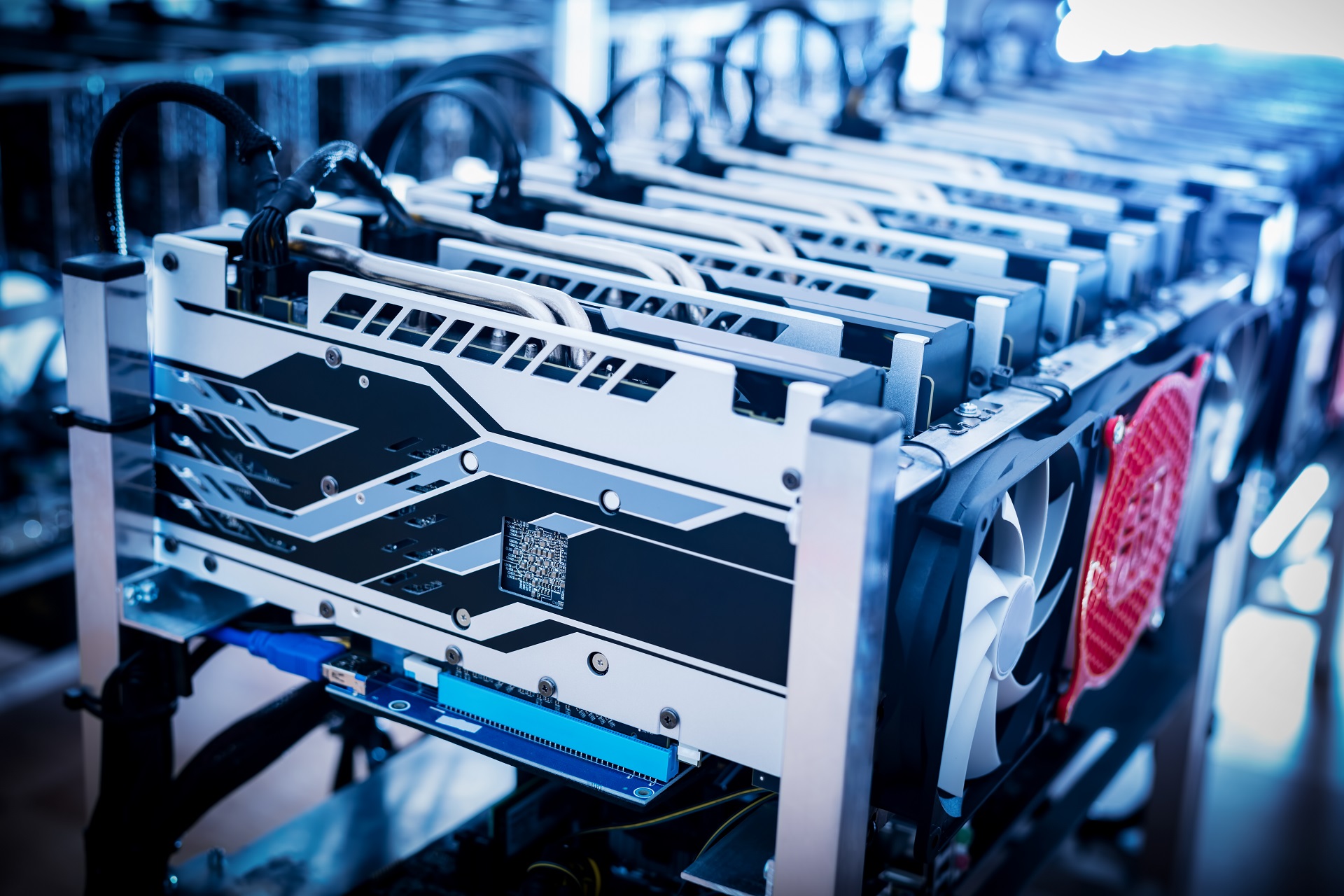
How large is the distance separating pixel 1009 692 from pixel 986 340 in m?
Result: 0.27

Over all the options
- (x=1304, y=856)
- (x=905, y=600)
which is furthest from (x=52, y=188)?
(x=1304, y=856)

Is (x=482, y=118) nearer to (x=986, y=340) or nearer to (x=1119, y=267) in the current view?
(x=986, y=340)

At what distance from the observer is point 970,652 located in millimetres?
808

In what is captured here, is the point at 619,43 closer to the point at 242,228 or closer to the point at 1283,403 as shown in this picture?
the point at 1283,403

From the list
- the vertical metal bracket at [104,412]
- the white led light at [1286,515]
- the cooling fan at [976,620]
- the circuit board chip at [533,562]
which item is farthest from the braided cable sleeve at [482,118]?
the white led light at [1286,515]

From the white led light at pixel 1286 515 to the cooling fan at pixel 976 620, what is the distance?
863 mm

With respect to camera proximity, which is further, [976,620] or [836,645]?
[976,620]

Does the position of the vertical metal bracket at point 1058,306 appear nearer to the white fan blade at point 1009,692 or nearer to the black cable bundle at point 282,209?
the white fan blade at point 1009,692

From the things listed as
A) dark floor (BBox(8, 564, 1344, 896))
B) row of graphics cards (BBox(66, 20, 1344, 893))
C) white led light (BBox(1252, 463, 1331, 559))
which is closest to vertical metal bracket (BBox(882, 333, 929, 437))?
row of graphics cards (BBox(66, 20, 1344, 893))

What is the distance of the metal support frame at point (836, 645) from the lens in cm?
68

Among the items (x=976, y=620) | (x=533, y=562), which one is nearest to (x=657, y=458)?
(x=533, y=562)

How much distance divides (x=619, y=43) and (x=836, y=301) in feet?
9.57

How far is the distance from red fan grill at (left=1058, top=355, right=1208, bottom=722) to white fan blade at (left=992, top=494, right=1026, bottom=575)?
0.12m

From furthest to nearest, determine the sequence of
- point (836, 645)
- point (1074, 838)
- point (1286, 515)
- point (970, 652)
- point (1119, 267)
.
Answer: point (1074, 838) → point (1286, 515) → point (1119, 267) → point (970, 652) → point (836, 645)
